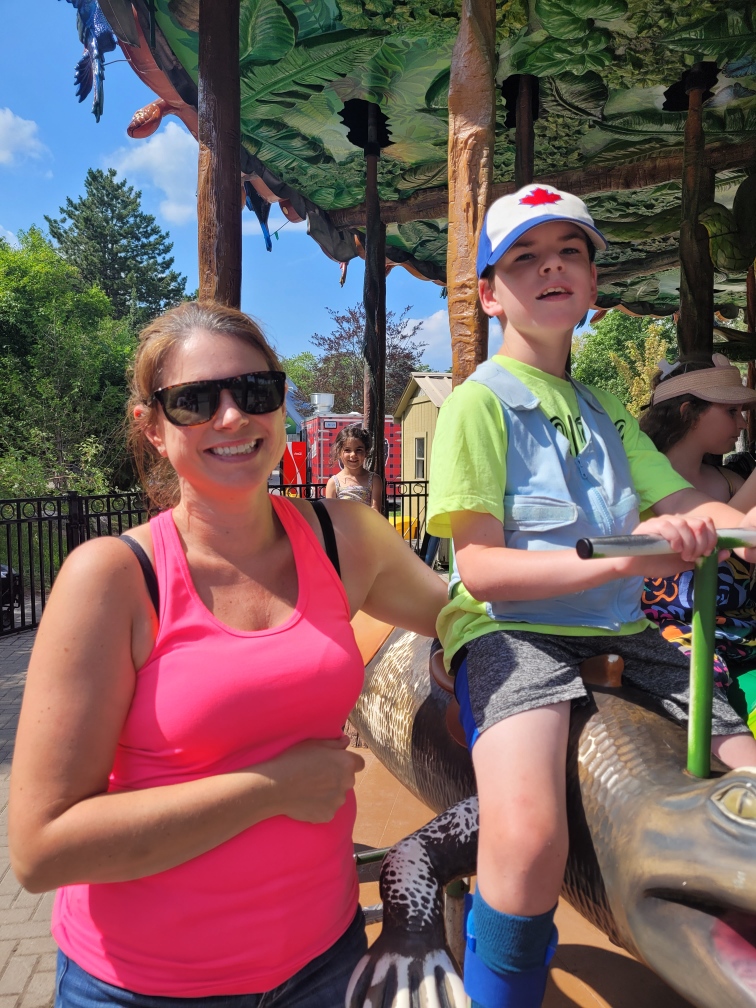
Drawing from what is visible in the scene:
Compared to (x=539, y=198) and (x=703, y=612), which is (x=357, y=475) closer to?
(x=539, y=198)

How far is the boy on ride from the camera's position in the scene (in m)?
1.28

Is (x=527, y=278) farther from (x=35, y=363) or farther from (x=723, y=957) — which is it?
(x=35, y=363)

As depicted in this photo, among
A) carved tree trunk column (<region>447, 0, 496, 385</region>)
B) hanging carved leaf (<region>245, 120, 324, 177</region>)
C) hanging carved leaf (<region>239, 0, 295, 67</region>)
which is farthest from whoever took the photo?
hanging carved leaf (<region>245, 120, 324, 177</region>)

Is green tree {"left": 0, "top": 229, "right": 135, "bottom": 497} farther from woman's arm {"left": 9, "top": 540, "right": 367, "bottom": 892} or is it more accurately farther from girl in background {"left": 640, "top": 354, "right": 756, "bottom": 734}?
woman's arm {"left": 9, "top": 540, "right": 367, "bottom": 892}

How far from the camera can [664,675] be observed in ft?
5.22

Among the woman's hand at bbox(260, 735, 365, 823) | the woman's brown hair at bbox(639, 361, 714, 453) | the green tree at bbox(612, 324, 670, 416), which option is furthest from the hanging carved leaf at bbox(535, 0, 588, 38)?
the green tree at bbox(612, 324, 670, 416)

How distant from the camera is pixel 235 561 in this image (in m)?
1.35

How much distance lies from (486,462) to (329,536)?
1.10 ft

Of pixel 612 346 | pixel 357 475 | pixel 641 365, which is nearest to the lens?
pixel 357 475

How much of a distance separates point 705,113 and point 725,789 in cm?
657

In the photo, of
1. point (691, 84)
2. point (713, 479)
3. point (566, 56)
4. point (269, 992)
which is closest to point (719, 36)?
point (691, 84)

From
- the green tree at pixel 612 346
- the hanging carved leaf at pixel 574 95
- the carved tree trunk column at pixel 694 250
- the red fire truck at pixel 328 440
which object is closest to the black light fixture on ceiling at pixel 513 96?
the hanging carved leaf at pixel 574 95

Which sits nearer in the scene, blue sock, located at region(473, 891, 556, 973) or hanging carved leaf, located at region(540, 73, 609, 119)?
blue sock, located at region(473, 891, 556, 973)

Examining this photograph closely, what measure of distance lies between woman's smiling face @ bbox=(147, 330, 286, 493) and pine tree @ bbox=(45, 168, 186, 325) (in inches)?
2254
